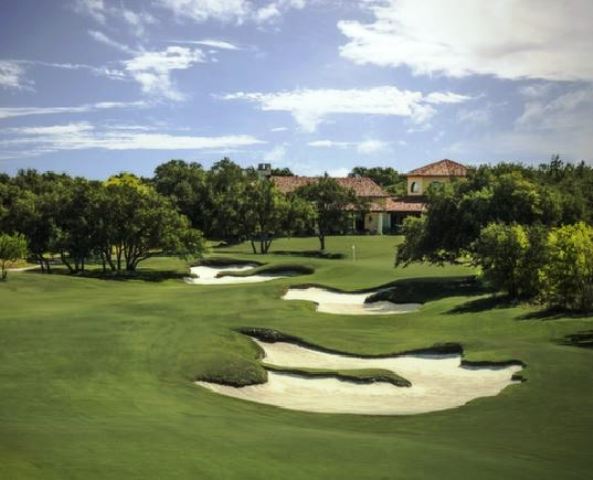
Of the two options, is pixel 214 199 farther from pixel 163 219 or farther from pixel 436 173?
pixel 163 219

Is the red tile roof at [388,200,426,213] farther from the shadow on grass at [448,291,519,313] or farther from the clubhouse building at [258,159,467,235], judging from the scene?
the shadow on grass at [448,291,519,313]

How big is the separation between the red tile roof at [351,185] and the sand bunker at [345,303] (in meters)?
63.4

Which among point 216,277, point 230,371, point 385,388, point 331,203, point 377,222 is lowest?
point 385,388

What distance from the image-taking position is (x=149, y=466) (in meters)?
9.59

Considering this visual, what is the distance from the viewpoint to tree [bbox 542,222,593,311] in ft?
90.5

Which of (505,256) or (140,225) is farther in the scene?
(140,225)

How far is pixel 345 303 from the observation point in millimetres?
41156

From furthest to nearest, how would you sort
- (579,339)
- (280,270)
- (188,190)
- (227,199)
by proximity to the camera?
(188,190), (227,199), (280,270), (579,339)

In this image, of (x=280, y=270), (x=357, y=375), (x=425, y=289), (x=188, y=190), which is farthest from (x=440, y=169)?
(x=357, y=375)

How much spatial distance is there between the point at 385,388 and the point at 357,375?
43.1 inches

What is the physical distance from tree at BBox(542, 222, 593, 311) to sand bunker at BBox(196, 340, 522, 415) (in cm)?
719

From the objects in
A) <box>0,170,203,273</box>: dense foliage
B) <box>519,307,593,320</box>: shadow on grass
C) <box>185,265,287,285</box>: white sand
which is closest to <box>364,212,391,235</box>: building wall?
<box>185,265,287,285</box>: white sand

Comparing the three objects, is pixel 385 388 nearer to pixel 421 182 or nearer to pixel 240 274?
pixel 240 274

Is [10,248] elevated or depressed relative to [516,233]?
depressed
